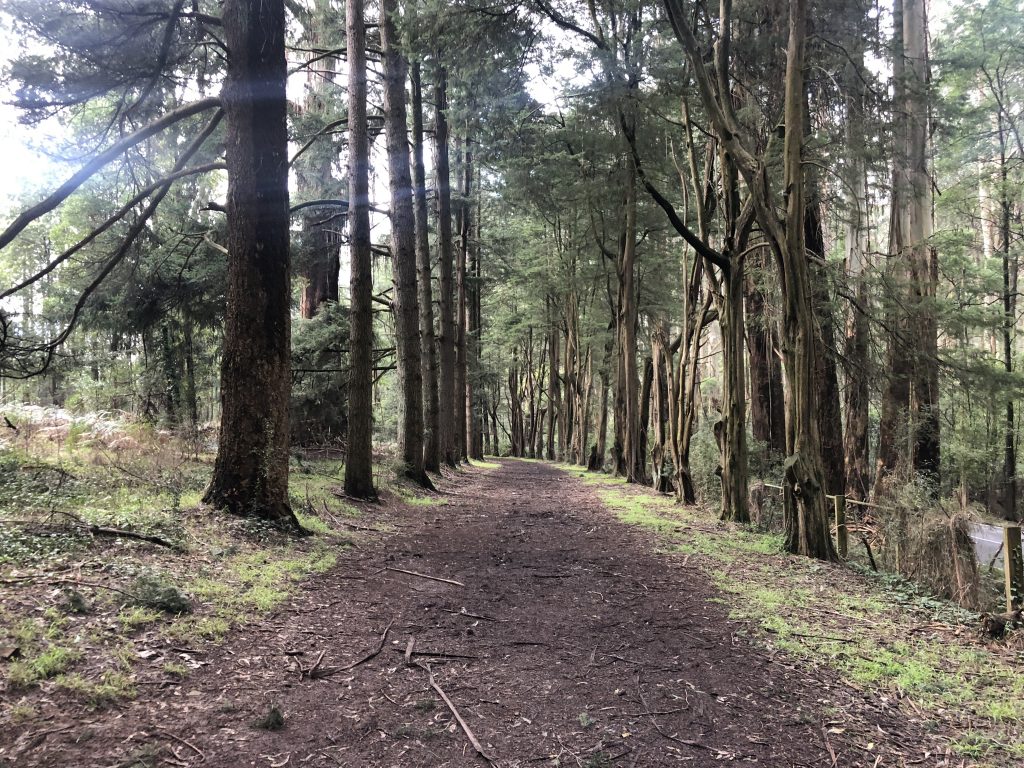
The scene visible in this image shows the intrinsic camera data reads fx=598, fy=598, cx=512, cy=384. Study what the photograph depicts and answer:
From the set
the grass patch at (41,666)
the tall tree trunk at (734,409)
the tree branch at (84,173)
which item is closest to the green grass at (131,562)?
the grass patch at (41,666)

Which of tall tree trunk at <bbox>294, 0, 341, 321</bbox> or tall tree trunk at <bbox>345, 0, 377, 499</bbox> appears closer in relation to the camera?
tall tree trunk at <bbox>345, 0, 377, 499</bbox>

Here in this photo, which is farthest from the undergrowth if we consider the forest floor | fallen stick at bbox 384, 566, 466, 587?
fallen stick at bbox 384, 566, 466, 587

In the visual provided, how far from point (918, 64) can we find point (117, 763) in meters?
17.0

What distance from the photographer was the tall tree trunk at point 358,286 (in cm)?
938

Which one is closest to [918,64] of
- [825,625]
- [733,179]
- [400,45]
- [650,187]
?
[733,179]

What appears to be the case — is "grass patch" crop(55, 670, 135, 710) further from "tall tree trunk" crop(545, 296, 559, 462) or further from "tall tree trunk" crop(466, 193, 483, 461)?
"tall tree trunk" crop(545, 296, 559, 462)

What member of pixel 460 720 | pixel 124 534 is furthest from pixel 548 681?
pixel 124 534

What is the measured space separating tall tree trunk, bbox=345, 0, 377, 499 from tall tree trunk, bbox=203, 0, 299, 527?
264 centimetres

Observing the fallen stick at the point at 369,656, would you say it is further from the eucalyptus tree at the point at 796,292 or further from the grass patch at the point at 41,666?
the eucalyptus tree at the point at 796,292

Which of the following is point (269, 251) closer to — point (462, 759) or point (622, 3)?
point (462, 759)

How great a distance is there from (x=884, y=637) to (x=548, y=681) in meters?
2.84

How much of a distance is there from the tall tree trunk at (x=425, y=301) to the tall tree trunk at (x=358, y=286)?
4.68 meters

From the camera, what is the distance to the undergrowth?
332cm

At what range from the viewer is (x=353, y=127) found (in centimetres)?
956
